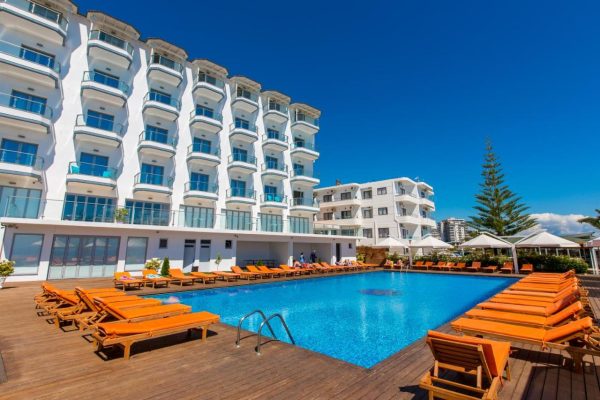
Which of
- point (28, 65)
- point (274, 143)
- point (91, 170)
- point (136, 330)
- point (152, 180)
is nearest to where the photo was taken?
point (136, 330)

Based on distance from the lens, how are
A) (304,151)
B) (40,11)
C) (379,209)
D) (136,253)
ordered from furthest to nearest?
(379,209), (304,151), (136,253), (40,11)

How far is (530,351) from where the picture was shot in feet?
17.1

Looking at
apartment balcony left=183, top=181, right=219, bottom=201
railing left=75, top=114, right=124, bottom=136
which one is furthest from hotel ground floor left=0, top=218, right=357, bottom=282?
railing left=75, top=114, right=124, bottom=136

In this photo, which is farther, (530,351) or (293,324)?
(293,324)

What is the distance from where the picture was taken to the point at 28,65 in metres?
16.0

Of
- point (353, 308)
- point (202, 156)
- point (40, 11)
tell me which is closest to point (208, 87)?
point (202, 156)

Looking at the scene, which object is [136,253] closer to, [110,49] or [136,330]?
[110,49]

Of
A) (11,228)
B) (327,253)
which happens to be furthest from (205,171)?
(327,253)

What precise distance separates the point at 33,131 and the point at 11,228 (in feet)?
18.8

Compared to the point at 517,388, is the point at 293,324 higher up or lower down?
lower down

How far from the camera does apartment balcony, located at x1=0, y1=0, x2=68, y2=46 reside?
52.3ft

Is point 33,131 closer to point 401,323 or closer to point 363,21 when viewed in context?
point 363,21

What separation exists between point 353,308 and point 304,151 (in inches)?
787

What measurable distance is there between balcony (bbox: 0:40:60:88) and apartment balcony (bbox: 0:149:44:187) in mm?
4480
